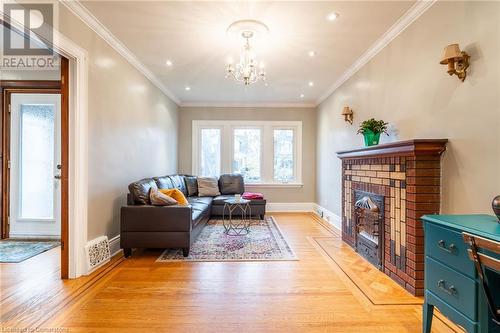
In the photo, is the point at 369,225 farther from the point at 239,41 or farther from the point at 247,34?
the point at 239,41

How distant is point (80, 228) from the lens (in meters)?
2.69

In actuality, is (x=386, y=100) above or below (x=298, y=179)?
above

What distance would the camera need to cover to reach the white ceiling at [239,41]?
2.56 m

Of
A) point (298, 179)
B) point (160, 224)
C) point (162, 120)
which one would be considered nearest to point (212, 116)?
point (162, 120)

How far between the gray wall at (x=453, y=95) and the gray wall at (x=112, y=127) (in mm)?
3527

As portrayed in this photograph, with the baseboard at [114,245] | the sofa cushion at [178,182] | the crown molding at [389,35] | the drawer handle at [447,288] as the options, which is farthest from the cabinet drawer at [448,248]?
the sofa cushion at [178,182]

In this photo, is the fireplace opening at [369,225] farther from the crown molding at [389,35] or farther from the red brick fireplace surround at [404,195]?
the crown molding at [389,35]

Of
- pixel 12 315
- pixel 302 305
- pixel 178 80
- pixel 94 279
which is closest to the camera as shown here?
pixel 12 315

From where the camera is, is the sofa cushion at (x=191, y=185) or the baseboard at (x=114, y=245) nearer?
the baseboard at (x=114, y=245)

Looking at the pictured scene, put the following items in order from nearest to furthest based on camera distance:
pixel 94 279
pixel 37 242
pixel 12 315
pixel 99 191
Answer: pixel 12 315, pixel 94 279, pixel 99 191, pixel 37 242

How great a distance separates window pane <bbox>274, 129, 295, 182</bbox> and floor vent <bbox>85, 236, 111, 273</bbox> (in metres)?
4.40

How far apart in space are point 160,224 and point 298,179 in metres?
4.22

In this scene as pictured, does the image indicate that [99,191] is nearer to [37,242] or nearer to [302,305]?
[37,242]

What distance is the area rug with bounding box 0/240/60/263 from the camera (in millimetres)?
3158
